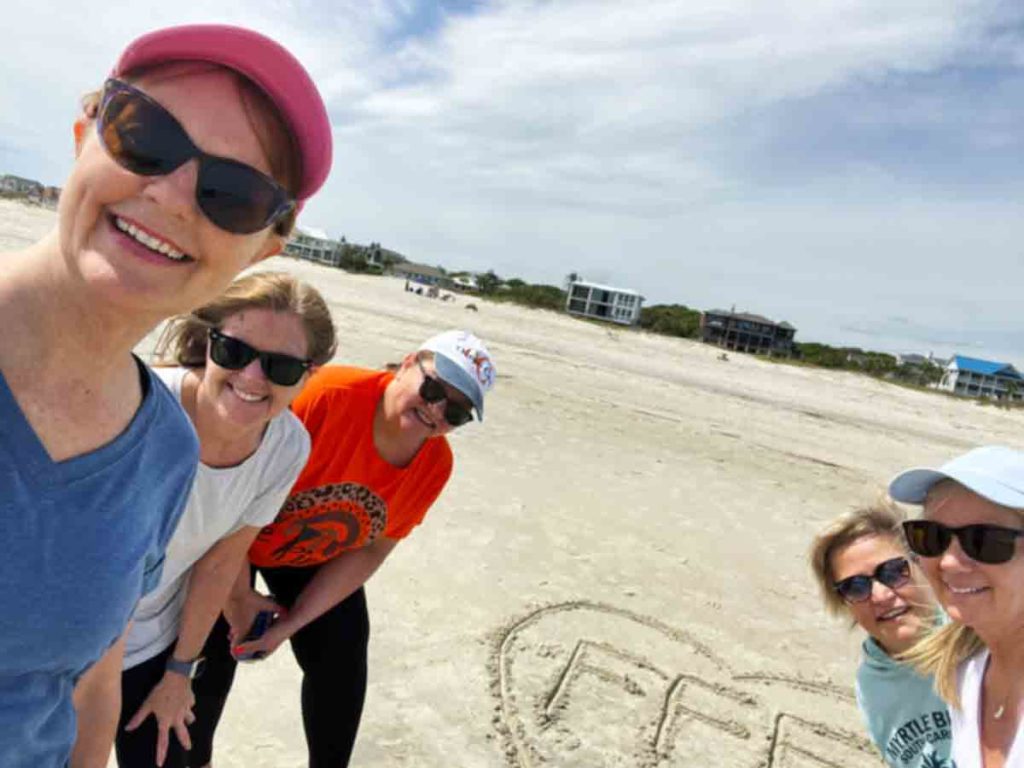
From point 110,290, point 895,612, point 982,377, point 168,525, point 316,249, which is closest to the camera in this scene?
point 110,290

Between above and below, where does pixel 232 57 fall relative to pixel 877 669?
above

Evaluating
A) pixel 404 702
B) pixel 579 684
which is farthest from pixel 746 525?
pixel 404 702

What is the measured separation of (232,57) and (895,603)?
280 centimetres

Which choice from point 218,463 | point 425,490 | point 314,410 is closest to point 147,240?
point 218,463

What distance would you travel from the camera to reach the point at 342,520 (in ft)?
8.95

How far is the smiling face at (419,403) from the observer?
2.76 m

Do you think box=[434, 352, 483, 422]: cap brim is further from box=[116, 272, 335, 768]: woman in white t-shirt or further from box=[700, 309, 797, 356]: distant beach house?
box=[700, 309, 797, 356]: distant beach house

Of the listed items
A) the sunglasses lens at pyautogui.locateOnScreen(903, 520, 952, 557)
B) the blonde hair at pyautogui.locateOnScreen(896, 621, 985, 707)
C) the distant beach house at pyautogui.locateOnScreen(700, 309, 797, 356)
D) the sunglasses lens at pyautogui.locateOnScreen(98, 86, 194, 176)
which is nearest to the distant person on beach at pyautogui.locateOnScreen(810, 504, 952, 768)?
the blonde hair at pyautogui.locateOnScreen(896, 621, 985, 707)

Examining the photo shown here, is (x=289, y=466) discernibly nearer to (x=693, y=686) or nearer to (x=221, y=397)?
(x=221, y=397)

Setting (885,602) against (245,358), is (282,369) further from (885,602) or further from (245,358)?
(885,602)

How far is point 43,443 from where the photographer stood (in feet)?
3.34

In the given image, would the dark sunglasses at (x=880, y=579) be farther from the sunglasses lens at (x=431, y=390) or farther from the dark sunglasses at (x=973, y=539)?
the sunglasses lens at (x=431, y=390)

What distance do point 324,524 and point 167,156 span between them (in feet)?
6.17

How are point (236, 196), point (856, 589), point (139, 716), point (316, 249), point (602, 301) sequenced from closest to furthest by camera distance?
point (236, 196) → point (139, 716) → point (856, 589) → point (602, 301) → point (316, 249)
